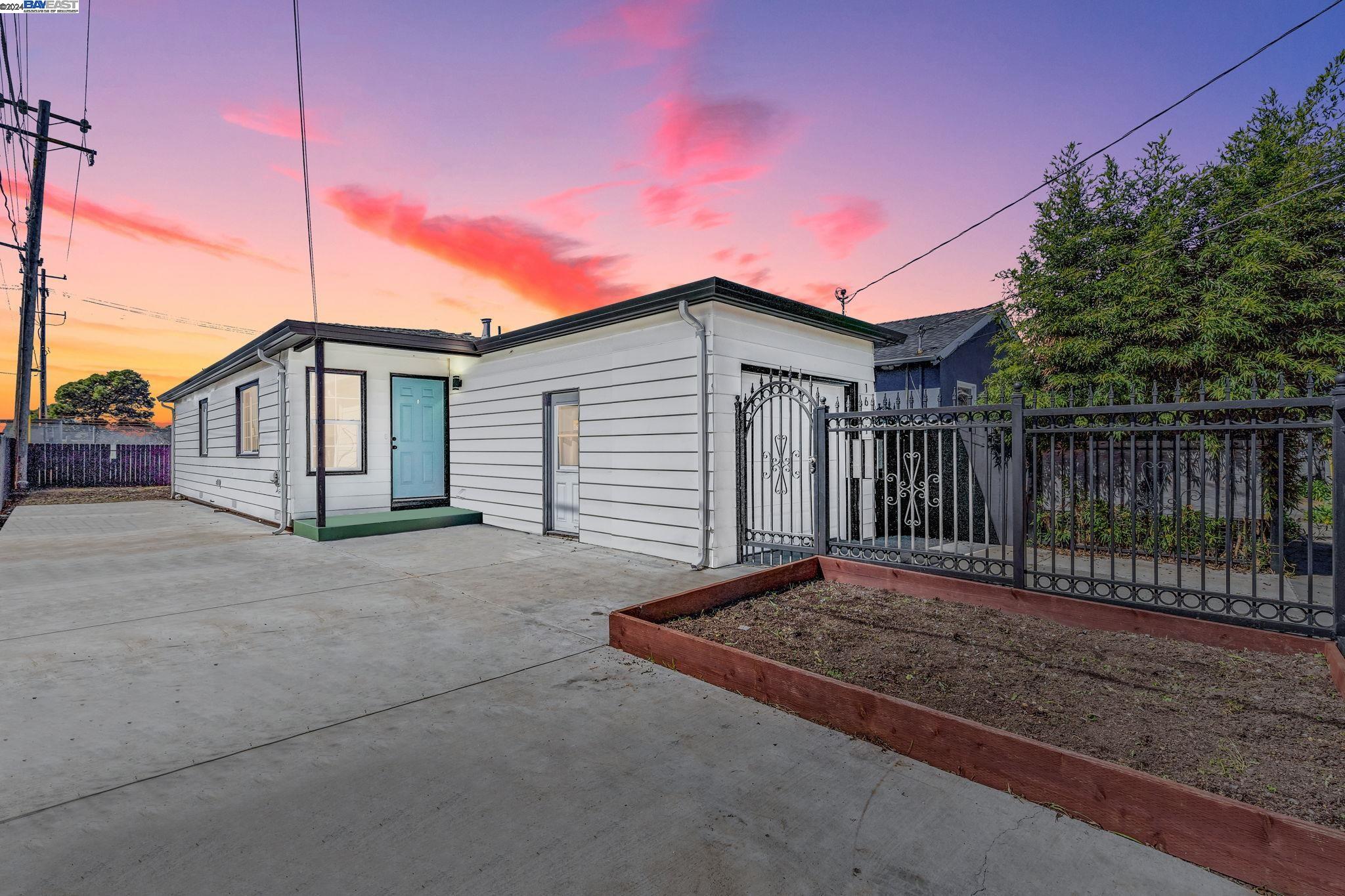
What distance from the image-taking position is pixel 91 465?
18969mm

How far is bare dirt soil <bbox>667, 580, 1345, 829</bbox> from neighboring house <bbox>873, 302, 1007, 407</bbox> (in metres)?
7.22

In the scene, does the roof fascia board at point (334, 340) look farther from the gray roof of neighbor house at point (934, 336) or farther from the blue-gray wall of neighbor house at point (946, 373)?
the blue-gray wall of neighbor house at point (946, 373)

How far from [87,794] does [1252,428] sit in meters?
5.53

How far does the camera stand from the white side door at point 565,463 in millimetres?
8031

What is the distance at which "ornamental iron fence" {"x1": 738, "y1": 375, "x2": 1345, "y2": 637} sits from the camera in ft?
11.9

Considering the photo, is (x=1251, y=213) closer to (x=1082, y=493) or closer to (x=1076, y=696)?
(x=1082, y=493)

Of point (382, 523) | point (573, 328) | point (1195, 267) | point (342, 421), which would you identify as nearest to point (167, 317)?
point (342, 421)

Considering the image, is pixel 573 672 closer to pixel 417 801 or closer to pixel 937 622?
pixel 417 801

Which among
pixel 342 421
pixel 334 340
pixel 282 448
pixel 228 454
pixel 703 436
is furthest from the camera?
pixel 228 454

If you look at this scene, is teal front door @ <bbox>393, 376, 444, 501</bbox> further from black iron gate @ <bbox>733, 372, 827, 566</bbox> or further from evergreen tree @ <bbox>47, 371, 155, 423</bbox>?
evergreen tree @ <bbox>47, 371, 155, 423</bbox>

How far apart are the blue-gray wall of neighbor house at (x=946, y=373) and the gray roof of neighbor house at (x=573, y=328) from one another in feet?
9.47

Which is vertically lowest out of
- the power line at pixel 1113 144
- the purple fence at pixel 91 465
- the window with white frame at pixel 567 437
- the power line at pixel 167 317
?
the purple fence at pixel 91 465

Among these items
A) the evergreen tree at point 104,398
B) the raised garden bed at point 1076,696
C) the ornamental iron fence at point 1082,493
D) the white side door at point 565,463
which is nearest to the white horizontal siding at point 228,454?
the white side door at point 565,463

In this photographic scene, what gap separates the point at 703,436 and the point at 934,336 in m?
7.92
